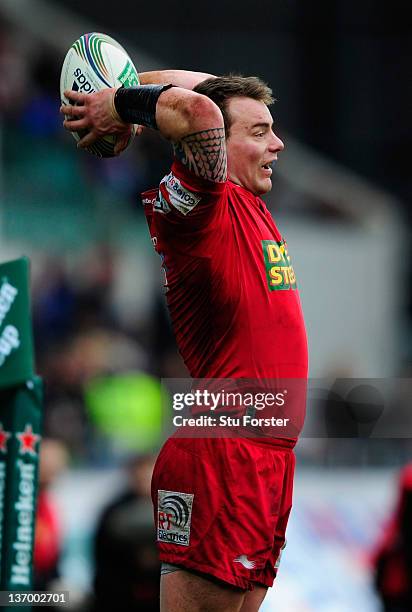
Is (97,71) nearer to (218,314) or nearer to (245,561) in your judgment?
(218,314)

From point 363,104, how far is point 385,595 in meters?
14.0

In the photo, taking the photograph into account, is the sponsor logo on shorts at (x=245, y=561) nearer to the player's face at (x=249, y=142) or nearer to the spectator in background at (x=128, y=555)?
the player's face at (x=249, y=142)

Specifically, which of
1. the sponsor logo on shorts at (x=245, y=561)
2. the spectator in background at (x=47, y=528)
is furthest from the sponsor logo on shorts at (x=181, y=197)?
the spectator in background at (x=47, y=528)

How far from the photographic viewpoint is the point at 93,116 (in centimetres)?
469

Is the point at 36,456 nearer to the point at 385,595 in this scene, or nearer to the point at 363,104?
the point at 385,595

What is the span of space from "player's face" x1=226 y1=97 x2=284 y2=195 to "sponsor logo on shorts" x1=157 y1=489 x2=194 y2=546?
1.23m

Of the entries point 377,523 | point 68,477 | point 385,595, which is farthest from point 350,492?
point 68,477

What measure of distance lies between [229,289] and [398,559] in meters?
3.88

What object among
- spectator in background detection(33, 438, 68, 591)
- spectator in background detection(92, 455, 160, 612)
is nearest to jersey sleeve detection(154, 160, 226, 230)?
spectator in background detection(33, 438, 68, 591)

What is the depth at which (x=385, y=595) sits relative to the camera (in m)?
8.07

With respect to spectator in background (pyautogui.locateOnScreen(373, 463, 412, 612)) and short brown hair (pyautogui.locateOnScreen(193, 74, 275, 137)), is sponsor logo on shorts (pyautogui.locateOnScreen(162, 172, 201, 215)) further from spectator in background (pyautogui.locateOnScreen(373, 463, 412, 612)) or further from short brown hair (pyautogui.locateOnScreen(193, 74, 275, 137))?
spectator in background (pyautogui.locateOnScreen(373, 463, 412, 612))

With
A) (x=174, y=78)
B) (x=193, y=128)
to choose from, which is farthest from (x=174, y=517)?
(x=174, y=78)

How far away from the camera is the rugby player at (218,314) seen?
446cm

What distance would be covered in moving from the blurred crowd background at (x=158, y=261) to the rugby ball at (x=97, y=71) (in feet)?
11.8
